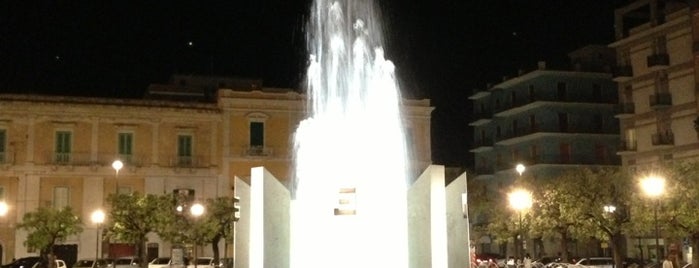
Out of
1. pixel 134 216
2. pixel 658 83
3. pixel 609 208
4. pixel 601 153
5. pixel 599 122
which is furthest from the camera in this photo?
pixel 599 122

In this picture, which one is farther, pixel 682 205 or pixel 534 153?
pixel 534 153

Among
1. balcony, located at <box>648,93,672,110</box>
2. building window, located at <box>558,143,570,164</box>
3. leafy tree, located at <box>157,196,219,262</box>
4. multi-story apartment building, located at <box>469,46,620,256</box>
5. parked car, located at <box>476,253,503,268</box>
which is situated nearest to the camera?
parked car, located at <box>476,253,503,268</box>

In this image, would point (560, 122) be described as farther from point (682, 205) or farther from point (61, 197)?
point (61, 197)

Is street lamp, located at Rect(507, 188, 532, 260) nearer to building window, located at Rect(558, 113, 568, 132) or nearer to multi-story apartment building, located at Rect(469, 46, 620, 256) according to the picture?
multi-story apartment building, located at Rect(469, 46, 620, 256)

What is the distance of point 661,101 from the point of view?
56.7m

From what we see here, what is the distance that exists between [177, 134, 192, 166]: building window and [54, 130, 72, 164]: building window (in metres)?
6.88

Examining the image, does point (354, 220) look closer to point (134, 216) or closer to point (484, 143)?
point (134, 216)

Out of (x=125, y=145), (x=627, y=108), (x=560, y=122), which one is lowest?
(x=125, y=145)

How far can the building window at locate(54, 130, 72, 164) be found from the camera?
53219mm

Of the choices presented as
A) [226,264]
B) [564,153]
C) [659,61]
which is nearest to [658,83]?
[659,61]

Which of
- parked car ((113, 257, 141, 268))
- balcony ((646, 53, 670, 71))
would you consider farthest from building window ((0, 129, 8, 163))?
balcony ((646, 53, 670, 71))

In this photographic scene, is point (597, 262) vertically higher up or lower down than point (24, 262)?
lower down

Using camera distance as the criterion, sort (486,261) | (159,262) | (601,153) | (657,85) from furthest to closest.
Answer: (601,153), (657,85), (159,262), (486,261)

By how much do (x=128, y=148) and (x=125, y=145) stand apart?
27cm
